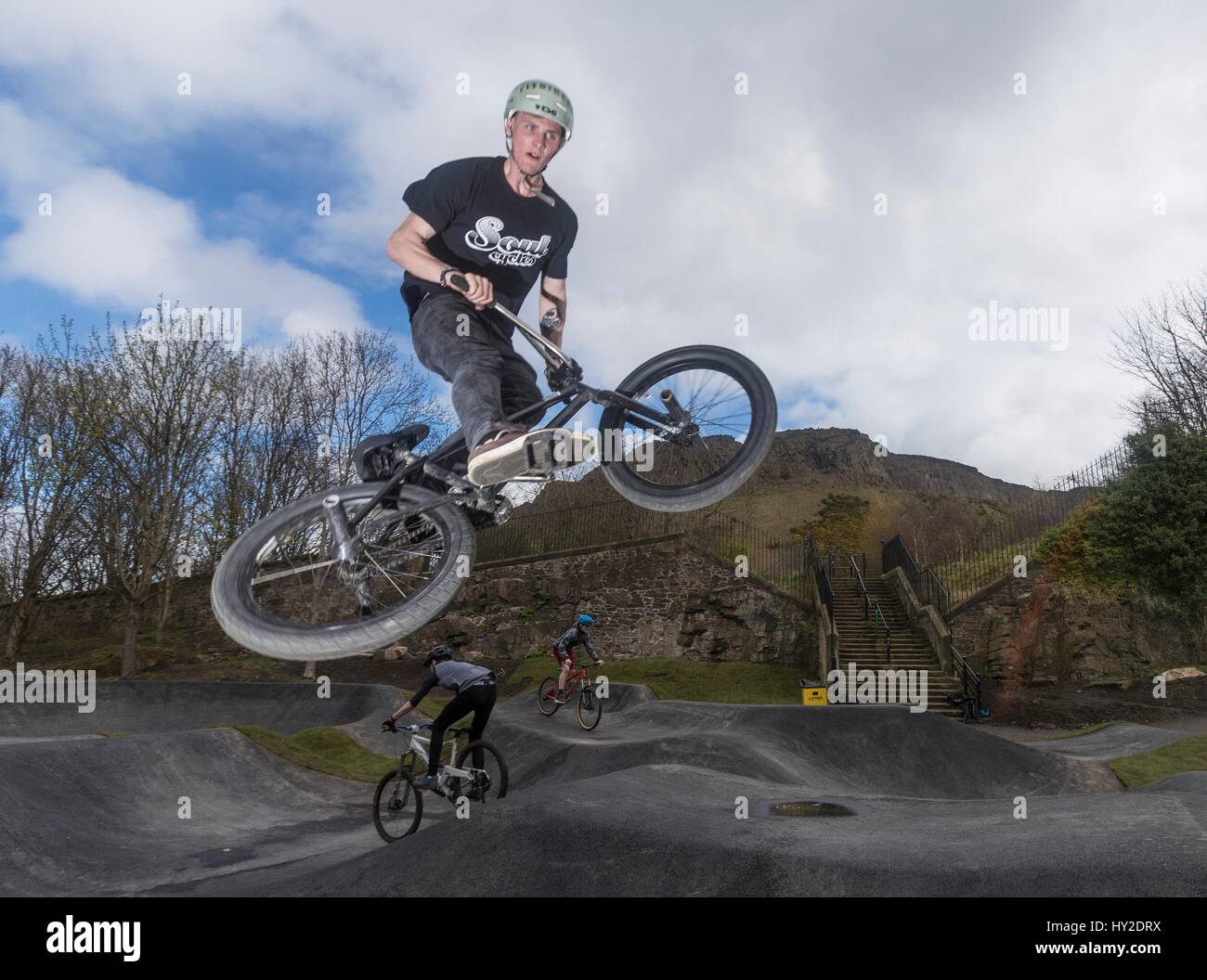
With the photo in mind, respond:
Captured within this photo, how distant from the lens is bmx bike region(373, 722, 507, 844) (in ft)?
28.2

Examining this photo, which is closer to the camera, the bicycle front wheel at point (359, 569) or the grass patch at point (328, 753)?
the bicycle front wheel at point (359, 569)

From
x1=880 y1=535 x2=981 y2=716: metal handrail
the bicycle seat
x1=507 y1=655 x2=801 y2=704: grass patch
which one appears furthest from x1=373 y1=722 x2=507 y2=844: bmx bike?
x1=880 y1=535 x2=981 y2=716: metal handrail

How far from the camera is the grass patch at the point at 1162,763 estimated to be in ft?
42.3

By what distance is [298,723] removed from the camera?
1934 cm

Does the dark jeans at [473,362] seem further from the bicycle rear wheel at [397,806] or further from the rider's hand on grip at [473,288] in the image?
the bicycle rear wheel at [397,806]

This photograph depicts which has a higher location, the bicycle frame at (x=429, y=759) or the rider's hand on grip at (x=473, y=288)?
the rider's hand on grip at (x=473, y=288)

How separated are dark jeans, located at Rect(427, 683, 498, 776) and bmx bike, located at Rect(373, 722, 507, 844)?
0.08 meters

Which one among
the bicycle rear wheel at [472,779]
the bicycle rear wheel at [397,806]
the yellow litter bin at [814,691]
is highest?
the bicycle rear wheel at [472,779]

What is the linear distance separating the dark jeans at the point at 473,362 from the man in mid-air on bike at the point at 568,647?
6.32 m

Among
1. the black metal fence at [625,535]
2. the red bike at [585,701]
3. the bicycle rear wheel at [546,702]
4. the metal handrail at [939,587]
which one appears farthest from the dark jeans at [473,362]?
the black metal fence at [625,535]

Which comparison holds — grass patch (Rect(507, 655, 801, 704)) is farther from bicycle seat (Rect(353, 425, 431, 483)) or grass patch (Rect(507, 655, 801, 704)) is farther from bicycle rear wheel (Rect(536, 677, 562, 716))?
bicycle seat (Rect(353, 425, 431, 483))
